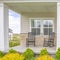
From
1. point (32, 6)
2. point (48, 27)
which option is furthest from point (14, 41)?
point (32, 6)

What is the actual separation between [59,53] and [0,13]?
129 inches

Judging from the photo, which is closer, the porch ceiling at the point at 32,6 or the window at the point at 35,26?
the porch ceiling at the point at 32,6

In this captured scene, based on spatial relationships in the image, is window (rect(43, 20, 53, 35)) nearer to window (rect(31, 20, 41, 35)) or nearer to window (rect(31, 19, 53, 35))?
window (rect(31, 19, 53, 35))

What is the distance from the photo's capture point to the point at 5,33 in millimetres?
8922

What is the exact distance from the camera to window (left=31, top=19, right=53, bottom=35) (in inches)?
597

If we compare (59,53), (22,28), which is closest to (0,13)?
(59,53)

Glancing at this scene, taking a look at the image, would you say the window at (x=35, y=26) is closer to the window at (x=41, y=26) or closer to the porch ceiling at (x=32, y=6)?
the window at (x=41, y=26)

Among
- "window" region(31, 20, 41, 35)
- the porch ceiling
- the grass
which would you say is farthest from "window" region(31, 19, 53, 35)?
the porch ceiling

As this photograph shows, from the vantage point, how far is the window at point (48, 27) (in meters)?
15.1

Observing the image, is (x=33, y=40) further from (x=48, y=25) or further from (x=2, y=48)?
(x=2, y=48)

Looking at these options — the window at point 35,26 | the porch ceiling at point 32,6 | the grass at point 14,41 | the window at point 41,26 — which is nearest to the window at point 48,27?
the window at point 41,26

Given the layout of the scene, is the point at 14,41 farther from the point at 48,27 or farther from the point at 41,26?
the point at 48,27

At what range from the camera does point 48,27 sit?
15.3m

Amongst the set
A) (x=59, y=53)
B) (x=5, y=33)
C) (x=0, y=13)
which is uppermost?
(x=0, y=13)
